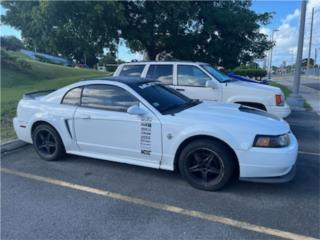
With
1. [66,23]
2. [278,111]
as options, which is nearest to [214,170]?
[278,111]

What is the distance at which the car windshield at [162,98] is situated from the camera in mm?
4418

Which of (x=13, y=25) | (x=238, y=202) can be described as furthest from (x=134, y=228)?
(x=13, y=25)

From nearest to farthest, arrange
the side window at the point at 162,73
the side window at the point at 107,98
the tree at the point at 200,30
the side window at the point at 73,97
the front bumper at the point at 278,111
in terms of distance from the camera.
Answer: the side window at the point at 107,98 → the side window at the point at 73,97 → the front bumper at the point at 278,111 → the side window at the point at 162,73 → the tree at the point at 200,30

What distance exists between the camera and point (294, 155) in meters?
3.84

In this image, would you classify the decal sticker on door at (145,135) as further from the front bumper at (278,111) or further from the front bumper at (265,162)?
the front bumper at (278,111)

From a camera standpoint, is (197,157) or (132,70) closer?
(197,157)

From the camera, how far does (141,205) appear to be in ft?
12.1

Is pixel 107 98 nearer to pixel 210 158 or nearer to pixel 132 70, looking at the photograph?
pixel 210 158

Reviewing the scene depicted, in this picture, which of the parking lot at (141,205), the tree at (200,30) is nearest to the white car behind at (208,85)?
the parking lot at (141,205)

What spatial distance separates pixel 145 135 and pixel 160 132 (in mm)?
246

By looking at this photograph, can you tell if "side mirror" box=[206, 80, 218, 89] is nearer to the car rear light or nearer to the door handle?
the car rear light

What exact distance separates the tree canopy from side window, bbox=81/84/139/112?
7.36 meters

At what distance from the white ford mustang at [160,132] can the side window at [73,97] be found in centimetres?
2

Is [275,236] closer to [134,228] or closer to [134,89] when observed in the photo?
Result: [134,228]
